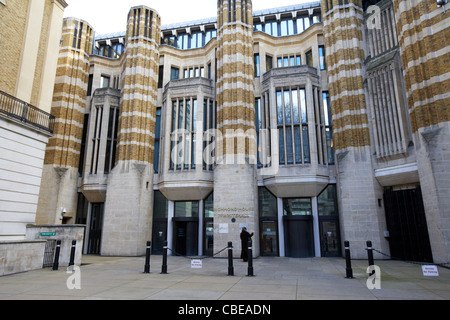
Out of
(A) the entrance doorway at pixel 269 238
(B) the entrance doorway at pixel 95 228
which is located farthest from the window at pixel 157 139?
(A) the entrance doorway at pixel 269 238

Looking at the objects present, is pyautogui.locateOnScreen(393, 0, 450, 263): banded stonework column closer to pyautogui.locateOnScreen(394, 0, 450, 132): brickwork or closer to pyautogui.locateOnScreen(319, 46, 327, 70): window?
pyautogui.locateOnScreen(394, 0, 450, 132): brickwork

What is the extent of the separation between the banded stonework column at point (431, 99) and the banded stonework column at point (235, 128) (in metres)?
8.54

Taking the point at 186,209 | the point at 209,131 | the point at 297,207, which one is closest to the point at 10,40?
the point at 209,131

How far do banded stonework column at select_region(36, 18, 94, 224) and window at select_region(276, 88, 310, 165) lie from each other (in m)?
14.8

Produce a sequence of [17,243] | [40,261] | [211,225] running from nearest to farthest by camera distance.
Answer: [17,243], [40,261], [211,225]

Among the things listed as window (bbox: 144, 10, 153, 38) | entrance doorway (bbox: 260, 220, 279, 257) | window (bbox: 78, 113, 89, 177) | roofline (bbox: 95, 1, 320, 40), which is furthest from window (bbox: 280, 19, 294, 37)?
window (bbox: 78, 113, 89, 177)

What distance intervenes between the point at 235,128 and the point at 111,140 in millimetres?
9633

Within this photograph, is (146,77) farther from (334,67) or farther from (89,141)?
(334,67)

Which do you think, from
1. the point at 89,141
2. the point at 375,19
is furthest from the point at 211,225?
the point at 375,19

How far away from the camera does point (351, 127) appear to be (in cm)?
1684

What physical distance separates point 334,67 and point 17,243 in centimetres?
1847

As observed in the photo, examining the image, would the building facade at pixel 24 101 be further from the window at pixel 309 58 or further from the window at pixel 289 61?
the window at pixel 309 58

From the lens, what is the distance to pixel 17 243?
1034 centimetres

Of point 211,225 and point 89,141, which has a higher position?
point 89,141
